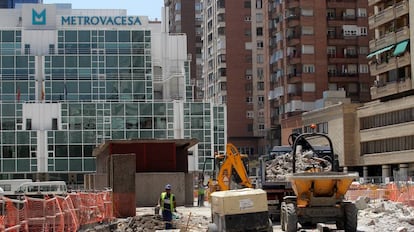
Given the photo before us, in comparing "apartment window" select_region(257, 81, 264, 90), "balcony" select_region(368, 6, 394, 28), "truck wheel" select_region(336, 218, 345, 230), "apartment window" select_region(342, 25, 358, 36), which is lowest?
"truck wheel" select_region(336, 218, 345, 230)

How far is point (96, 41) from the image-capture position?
88.7 meters

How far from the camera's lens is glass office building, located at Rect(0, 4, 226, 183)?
8338 cm

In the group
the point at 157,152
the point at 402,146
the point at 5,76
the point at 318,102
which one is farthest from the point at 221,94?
the point at 157,152

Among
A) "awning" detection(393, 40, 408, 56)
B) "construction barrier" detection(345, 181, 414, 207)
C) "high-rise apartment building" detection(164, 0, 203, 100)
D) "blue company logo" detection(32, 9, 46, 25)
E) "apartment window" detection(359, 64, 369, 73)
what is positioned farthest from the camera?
"high-rise apartment building" detection(164, 0, 203, 100)

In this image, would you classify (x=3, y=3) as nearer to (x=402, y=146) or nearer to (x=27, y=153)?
(x=27, y=153)

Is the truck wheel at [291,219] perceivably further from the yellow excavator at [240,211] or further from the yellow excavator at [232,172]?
the yellow excavator at [232,172]

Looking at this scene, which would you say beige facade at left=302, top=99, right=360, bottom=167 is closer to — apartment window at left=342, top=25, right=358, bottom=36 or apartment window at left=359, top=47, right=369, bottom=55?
apartment window at left=359, top=47, right=369, bottom=55

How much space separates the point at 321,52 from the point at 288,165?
223 ft

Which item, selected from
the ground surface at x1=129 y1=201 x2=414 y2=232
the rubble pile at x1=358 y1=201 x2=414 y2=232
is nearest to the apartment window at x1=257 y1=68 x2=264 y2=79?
the ground surface at x1=129 y1=201 x2=414 y2=232

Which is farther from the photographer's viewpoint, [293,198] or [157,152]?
[157,152]

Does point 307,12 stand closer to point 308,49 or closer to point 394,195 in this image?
point 308,49

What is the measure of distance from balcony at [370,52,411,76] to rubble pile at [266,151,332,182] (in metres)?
43.2

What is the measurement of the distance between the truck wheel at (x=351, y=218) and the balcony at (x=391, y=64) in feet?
161

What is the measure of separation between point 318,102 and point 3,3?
342 feet
